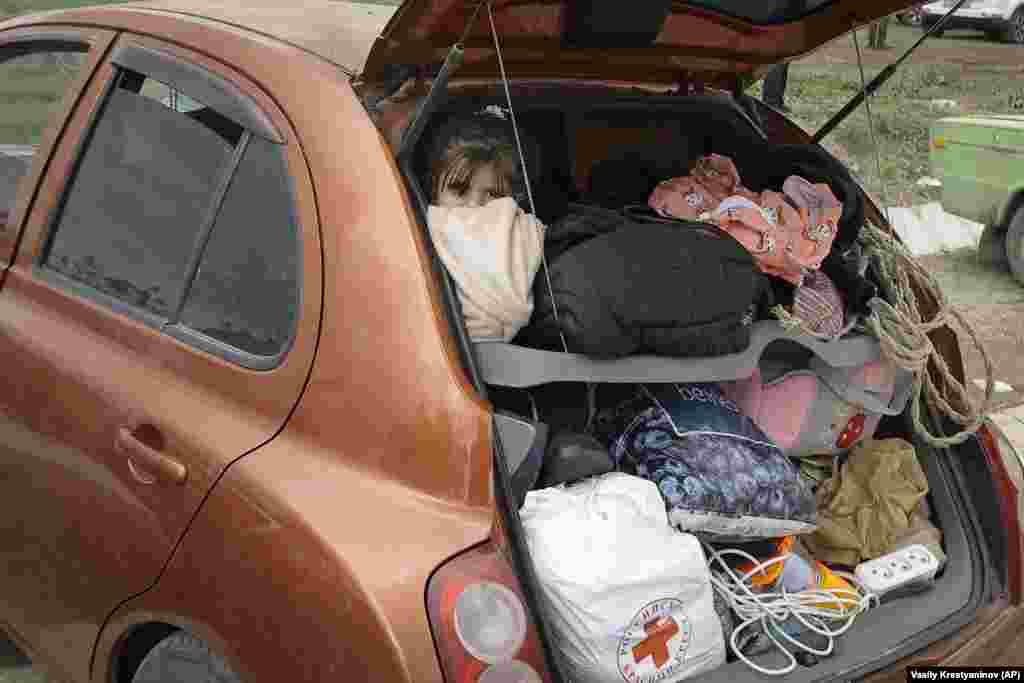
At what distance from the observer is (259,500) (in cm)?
181

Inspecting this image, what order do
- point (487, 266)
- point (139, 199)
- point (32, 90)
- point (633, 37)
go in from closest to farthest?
point (487, 266), point (139, 199), point (633, 37), point (32, 90)

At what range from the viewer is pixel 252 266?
202 cm

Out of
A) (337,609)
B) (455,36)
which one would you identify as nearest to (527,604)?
(337,609)

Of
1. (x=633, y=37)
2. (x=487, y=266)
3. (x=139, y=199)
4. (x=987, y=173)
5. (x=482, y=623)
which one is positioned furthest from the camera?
(x=987, y=173)

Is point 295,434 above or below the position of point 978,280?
above

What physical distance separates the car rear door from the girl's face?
490 millimetres

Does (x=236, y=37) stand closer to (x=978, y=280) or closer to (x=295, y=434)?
(x=295, y=434)

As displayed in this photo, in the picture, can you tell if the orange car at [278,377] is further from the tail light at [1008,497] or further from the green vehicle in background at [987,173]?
the green vehicle in background at [987,173]

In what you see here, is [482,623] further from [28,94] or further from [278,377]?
[28,94]

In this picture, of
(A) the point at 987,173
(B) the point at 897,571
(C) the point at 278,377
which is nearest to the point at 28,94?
(C) the point at 278,377

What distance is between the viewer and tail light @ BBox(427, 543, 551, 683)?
1.66m

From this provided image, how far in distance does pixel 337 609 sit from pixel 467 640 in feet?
0.69

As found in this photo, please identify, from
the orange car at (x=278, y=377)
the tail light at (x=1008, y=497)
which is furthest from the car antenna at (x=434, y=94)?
the tail light at (x=1008, y=497)

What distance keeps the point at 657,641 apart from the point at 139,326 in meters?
1.19
